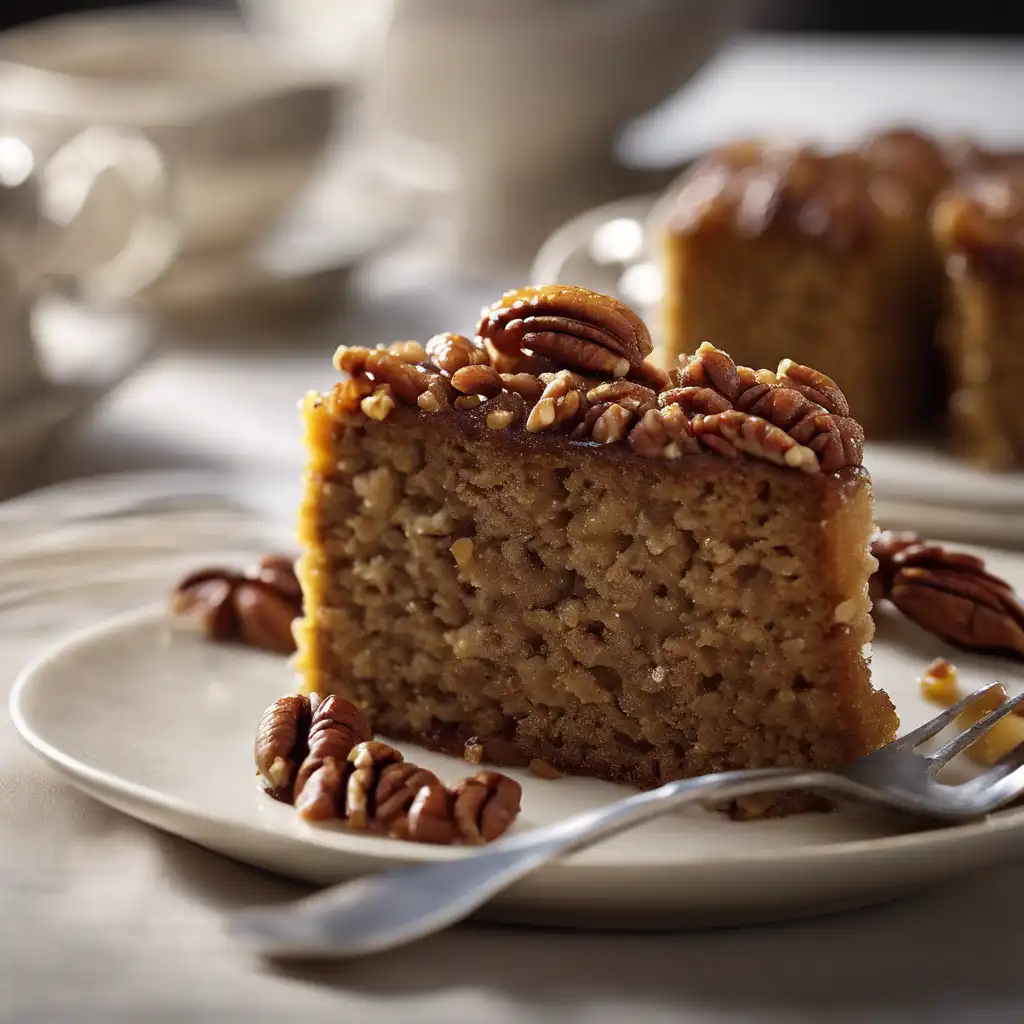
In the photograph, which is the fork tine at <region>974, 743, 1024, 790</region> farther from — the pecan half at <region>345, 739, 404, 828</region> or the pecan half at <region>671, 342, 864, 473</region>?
the pecan half at <region>345, 739, 404, 828</region>

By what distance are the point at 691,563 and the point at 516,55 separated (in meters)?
2.33

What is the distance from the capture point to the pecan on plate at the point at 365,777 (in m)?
1.41

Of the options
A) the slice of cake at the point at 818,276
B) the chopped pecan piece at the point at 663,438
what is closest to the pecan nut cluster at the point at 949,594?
the chopped pecan piece at the point at 663,438

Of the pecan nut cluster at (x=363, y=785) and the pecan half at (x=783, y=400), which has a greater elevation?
the pecan half at (x=783, y=400)

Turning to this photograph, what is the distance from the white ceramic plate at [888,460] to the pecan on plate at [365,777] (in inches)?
38.0

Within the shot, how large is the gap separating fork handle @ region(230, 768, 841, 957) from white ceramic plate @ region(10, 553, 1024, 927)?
0.03 meters

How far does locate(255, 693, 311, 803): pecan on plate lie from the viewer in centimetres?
150

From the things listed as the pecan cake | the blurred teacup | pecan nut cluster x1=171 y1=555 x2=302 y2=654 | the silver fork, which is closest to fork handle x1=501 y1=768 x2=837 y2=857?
the silver fork

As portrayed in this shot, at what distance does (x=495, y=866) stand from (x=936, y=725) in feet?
1.62

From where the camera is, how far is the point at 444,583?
1655 millimetres

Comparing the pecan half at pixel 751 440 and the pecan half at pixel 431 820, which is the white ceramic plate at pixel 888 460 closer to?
the pecan half at pixel 751 440

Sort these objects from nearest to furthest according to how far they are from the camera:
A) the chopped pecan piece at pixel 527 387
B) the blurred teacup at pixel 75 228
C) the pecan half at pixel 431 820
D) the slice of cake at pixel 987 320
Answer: the pecan half at pixel 431 820
the chopped pecan piece at pixel 527 387
the slice of cake at pixel 987 320
the blurred teacup at pixel 75 228

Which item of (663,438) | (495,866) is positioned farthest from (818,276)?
(495,866)

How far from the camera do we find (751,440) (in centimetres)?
148
